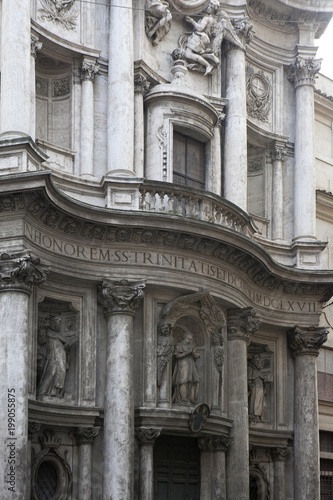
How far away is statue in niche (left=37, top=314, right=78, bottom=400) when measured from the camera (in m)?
19.9

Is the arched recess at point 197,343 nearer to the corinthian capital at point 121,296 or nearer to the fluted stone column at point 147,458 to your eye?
the fluted stone column at point 147,458

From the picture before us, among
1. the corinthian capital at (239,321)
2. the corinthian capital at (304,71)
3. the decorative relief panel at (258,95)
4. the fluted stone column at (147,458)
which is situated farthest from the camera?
the corinthian capital at (304,71)

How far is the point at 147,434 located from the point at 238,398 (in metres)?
2.66

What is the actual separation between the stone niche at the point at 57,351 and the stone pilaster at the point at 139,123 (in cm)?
340

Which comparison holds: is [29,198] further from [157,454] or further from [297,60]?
[297,60]

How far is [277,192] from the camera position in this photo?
25.7 metres

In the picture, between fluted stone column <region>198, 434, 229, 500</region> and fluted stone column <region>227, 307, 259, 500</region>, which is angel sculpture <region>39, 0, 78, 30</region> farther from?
fluted stone column <region>198, 434, 229, 500</region>

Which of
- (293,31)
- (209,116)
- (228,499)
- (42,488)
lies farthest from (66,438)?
(293,31)

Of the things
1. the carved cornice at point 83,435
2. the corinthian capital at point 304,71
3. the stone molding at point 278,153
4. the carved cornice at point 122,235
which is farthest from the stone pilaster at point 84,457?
the corinthian capital at point 304,71

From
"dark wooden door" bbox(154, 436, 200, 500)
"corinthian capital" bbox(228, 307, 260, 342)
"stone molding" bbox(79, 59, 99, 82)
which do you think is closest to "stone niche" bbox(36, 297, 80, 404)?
"dark wooden door" bbox(154, 436, 200, 500)

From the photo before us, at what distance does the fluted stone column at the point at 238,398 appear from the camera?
21.8 meters

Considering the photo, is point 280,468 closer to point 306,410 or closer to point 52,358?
point 306,410

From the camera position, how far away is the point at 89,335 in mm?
20547

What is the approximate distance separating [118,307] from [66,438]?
255cm
